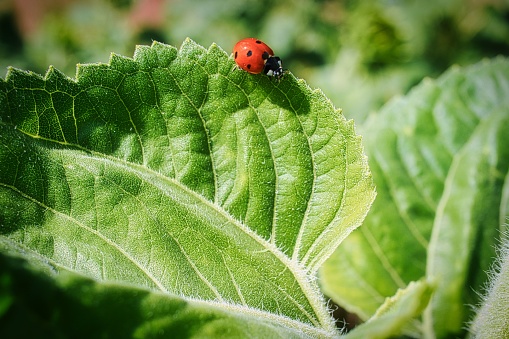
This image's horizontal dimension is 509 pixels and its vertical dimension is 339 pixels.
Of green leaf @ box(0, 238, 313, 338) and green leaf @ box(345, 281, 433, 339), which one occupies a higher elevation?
green leaf @ box(0, 238, 313, 338)

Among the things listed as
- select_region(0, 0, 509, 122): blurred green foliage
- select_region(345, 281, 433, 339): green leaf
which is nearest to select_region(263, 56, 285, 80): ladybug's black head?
select_region(345, 281, 433, 339): green leaf

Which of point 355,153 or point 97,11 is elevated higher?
point 97,11

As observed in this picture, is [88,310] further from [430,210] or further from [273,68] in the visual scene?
[430,210]

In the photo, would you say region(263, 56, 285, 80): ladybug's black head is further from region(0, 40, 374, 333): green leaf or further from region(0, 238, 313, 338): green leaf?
region(0, 238, 313, 338): green leaf

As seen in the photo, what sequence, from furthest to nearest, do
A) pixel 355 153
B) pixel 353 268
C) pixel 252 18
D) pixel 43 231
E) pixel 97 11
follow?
pixel 97 11 → pixel 252 18 → pixel 353 268 → pixel 355 153 → pixel 43 231

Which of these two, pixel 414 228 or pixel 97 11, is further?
pixel 97 11

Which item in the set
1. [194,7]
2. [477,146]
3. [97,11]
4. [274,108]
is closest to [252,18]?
[194,7]

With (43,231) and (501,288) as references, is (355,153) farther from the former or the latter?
(43,231)
